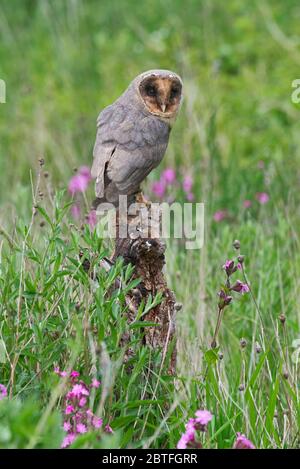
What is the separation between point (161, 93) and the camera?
3146 millimetres

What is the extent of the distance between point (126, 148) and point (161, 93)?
0.24 m

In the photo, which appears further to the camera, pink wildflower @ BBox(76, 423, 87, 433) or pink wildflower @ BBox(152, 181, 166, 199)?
pink wildflower @ BBox(152, 181, 166, 199)

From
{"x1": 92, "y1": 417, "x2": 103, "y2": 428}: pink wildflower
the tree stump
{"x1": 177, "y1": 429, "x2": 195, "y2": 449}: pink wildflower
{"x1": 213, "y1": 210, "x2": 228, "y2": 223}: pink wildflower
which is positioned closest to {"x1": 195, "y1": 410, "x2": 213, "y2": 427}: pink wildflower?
{"x1": 177, "y1": 429, "x2": 195, "y2": 449}: pink wildflower

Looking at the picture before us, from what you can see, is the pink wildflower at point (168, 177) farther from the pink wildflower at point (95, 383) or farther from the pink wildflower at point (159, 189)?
the pink wildflower at point (95, 383)

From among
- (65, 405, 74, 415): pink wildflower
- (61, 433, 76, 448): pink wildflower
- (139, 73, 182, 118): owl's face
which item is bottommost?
(61, 433, 76, 448): pink wildflower

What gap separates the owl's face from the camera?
3113 mm

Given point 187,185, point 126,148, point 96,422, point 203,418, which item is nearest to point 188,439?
point 203,418

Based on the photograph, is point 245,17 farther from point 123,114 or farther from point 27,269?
point 27,269

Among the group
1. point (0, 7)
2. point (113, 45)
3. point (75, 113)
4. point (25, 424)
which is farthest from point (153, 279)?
point (0, 7)

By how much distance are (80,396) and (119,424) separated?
23cm

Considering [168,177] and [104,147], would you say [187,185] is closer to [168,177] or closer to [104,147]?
[168,177]

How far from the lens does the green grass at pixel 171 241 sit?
2564 millimetres

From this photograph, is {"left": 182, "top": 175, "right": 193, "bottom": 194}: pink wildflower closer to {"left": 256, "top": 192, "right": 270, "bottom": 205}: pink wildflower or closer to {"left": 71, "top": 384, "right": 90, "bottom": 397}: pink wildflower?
{"left": 256, "top": 192, "right": 270, "bottom": 205}: pink wildflower

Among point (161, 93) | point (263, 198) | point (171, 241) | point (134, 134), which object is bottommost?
point (171, 241)
